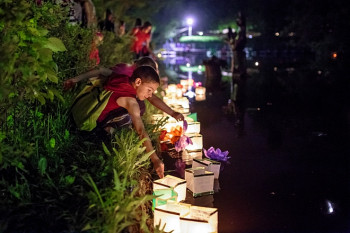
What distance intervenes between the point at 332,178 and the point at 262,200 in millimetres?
1144

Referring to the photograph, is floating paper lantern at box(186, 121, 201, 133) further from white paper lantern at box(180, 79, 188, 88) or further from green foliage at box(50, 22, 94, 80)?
white paper lantern at box(180, 79, 188, 88)

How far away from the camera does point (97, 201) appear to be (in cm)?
287

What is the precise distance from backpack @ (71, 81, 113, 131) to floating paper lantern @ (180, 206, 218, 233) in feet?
6.18

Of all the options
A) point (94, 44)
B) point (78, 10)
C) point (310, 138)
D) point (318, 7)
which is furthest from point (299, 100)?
point (318, 7)

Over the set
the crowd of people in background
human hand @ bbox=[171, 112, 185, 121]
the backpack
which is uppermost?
the crowd of people in background

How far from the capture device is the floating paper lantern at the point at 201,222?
10.5 ft

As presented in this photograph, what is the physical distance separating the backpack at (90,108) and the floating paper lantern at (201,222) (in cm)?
188

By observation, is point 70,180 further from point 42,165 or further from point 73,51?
point 73,51

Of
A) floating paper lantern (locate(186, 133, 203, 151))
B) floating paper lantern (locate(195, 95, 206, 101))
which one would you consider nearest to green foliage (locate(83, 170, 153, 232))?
floating paper lantern (locate(186, 133, 203, 151))

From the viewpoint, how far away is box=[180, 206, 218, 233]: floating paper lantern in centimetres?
320

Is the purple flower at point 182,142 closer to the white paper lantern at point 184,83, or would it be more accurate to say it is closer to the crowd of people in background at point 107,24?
the crowd of people in background at point 107,24

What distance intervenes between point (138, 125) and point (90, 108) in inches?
31.1

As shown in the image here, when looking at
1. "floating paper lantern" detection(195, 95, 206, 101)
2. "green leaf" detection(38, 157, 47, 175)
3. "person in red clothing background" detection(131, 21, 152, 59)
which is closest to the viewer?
"green leaf" detection(38, 157, 47, 175)

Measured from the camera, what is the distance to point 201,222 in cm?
319
